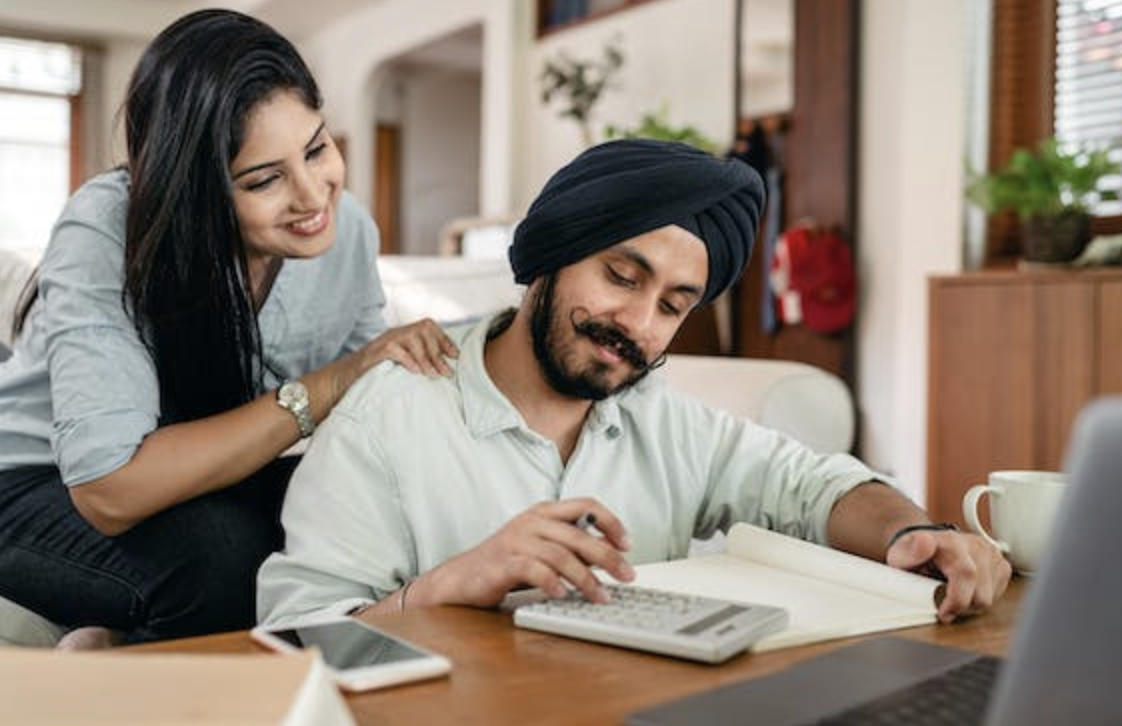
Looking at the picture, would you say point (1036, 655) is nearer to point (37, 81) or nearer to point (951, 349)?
point (951, 349)

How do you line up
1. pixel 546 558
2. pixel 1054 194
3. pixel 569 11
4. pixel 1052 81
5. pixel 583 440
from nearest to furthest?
1. pixel 546 558
2. pixel 583 440
3. pixel 1054 194
4. pixel 1052 81
5. pixel 569 11

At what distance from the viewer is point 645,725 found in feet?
2.19

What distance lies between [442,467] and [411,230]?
327 inches

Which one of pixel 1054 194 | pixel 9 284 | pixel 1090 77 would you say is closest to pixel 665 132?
pixel 1090 77

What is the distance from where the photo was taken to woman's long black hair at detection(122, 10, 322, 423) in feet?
4.74

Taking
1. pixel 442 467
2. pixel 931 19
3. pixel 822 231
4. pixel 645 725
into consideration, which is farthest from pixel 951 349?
pixel 645 725

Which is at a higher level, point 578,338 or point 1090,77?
point 1090,77

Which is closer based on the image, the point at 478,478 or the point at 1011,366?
the point at 478,478

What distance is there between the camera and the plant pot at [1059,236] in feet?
11.1

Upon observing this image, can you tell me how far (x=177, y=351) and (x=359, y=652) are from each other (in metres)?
0.81

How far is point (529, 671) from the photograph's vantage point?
0.78m

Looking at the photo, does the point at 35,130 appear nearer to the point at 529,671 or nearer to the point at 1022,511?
the point at 1022,511

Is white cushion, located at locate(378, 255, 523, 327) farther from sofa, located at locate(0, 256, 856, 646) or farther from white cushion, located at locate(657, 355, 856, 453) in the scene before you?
white cushion, located at locate(657, 355, 856, 453)

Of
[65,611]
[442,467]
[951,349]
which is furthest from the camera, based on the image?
[951,349]
